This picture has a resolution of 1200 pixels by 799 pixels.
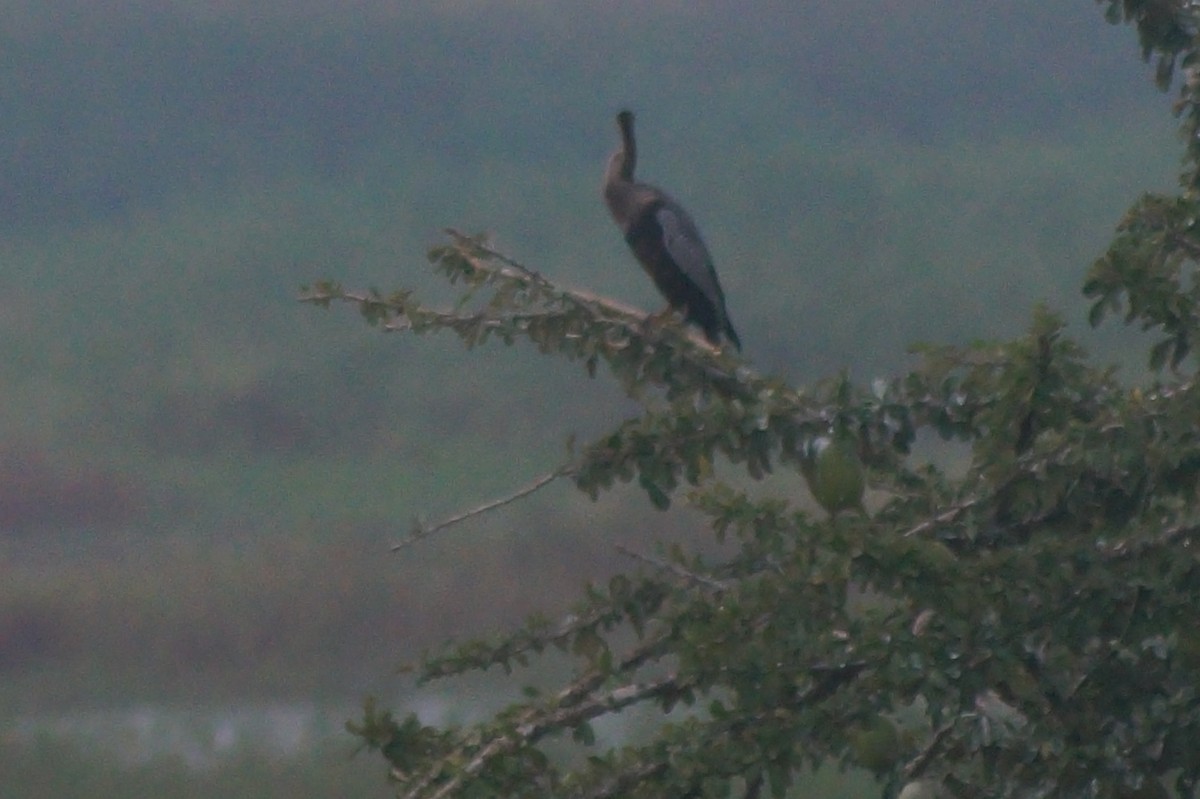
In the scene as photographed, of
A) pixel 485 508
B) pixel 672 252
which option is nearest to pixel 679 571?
pixel 485 508

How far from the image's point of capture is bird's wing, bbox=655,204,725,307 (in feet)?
14.4

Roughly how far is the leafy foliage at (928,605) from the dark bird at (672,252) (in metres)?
2.03

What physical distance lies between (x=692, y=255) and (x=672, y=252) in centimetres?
6

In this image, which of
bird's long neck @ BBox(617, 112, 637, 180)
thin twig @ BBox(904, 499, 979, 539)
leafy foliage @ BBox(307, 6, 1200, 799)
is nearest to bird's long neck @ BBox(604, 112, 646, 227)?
bird's long neck @ BBox(617, 112, 637, 180)

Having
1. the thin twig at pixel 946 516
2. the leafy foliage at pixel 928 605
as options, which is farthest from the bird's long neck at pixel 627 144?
the thin twig at pixel 946 516

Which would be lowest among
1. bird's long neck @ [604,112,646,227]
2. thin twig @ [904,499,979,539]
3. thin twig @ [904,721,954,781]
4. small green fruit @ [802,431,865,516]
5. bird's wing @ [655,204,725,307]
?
thin twig @ [904,721,954,781]

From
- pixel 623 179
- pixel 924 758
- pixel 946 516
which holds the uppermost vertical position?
pixel 623 179

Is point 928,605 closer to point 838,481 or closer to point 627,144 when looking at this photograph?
point 838,481

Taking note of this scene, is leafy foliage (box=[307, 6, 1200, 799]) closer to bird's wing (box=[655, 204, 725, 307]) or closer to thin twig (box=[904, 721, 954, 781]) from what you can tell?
thin twig (box=[904, 721, 954, 781])

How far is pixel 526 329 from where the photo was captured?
8.45ft

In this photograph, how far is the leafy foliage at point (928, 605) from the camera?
5.90ft

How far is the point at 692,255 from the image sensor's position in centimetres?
443

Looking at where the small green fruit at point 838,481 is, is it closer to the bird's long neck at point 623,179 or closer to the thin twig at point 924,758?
the thin twig at point 924,758

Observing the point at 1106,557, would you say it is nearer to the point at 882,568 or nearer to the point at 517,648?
the point at 882,568
